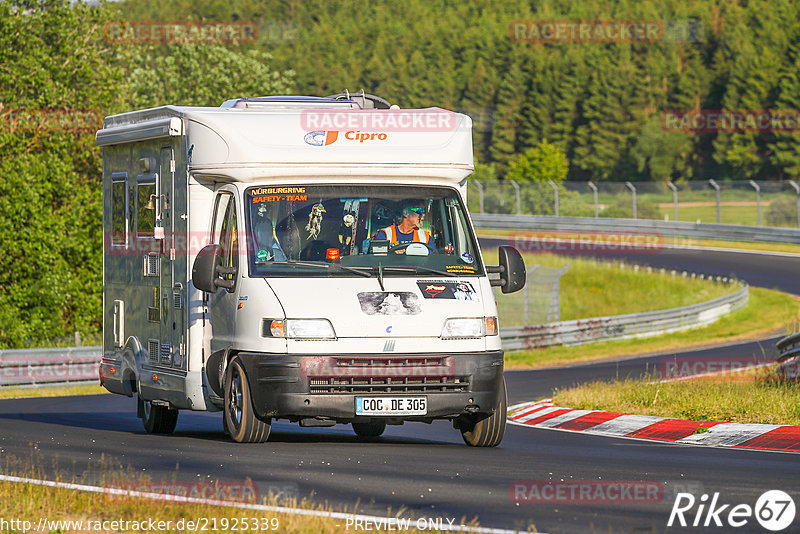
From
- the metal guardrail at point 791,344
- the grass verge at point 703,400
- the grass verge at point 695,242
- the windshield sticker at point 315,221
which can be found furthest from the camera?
the grass verge at point 695,242

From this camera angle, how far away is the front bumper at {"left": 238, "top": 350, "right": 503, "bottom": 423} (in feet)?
37.6

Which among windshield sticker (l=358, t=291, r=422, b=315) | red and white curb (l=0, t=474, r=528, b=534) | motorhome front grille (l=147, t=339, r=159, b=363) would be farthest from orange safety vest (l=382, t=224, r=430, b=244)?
red and white curb (l=0, t=474, r=528, b=534)

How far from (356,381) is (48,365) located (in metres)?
16.9

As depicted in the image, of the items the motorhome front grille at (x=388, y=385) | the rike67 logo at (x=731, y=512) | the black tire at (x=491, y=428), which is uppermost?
the motorhome front grille at (x=388, y=385)

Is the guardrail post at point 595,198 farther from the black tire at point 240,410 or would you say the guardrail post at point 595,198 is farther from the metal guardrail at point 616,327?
the black tire at point 240,410

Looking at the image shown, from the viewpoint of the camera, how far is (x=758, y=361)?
1014 inches

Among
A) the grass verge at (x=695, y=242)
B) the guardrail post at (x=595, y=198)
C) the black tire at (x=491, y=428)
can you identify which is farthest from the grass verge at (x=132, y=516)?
the guardrail post at (x=595, y=198)

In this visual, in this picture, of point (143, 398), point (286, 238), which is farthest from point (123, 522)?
point (143, 398)

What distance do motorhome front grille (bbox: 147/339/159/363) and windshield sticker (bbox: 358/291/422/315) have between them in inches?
118

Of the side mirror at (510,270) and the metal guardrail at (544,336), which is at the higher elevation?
the side mirror at (510,270)

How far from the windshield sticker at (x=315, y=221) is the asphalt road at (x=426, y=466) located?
1.88 m

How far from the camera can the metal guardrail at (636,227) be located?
4956cm

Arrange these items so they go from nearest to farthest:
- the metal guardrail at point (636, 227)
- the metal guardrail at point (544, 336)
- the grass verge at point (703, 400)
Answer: the grass verge at point (703, 400) < the metal guardrail at point (544, 336) < the metal guardrail at point (636, 227)

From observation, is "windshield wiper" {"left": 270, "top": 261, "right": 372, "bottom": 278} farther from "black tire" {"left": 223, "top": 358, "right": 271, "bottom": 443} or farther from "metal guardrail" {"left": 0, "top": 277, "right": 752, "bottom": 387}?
"metal guardrail" {"left": 0, "top": 277, "right": 752, "bottom": 387}
